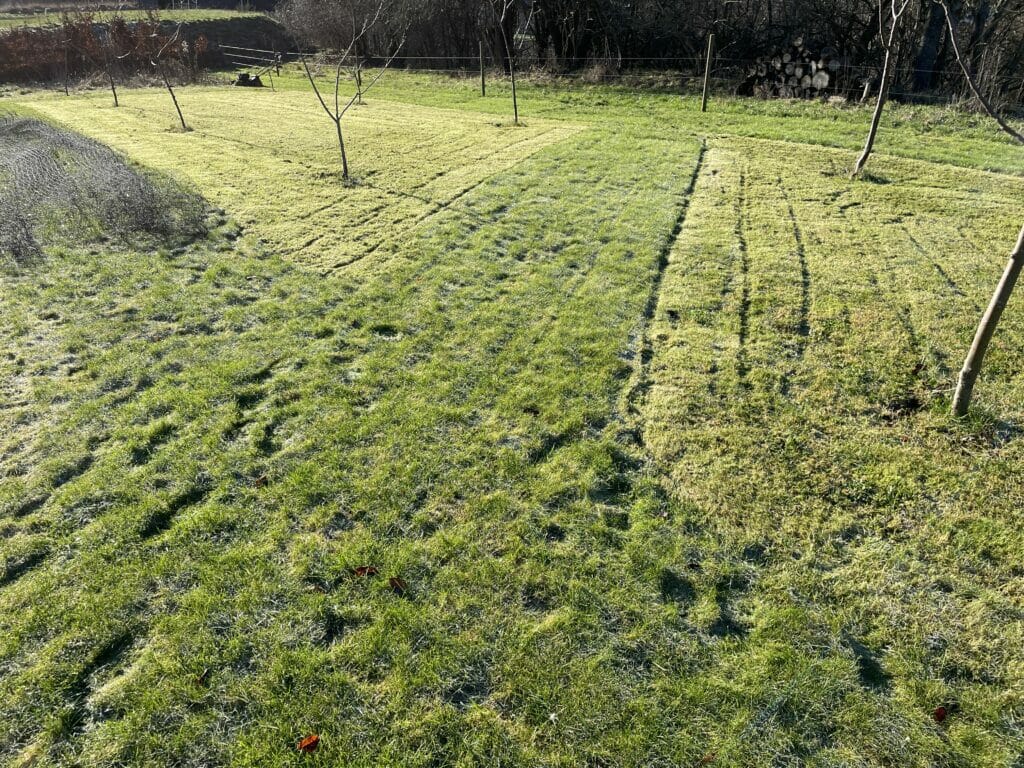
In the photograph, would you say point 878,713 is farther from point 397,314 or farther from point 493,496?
point 397,314

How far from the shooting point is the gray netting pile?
762 cm

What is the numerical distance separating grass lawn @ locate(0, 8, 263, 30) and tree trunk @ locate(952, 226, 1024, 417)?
3510cm

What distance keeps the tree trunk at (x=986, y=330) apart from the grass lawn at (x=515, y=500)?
0.64 ft

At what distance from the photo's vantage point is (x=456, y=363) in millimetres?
4902

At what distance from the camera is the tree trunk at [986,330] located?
363cm

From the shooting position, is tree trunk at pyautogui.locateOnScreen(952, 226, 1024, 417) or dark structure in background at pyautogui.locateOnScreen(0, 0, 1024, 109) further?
dark structure in background at pyautogui.locateOnScreen(0, 0, 1024, 109)

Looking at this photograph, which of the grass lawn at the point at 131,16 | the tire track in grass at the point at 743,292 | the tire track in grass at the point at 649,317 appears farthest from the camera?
the grass lawn at the point at 131,16

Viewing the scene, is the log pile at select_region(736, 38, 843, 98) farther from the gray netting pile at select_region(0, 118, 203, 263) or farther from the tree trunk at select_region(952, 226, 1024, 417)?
the gray netting pile at select_region(0, 118, 203, 263)

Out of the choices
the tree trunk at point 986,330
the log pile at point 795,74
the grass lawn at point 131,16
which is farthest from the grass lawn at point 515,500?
the grass lawn at point 131,16

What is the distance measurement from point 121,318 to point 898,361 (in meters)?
6.91

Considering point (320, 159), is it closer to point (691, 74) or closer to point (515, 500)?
point (515, 500)

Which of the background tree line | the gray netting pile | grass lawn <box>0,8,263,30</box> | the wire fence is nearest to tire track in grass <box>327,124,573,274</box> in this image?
the gray netting pile

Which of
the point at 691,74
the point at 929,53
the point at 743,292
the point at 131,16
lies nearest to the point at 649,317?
the point at 743,292

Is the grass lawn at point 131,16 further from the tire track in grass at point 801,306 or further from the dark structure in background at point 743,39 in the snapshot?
the tire track in grass at point 801,306
